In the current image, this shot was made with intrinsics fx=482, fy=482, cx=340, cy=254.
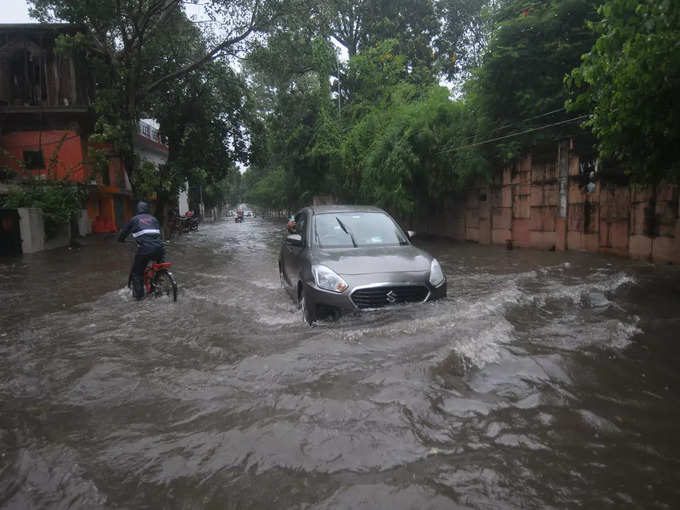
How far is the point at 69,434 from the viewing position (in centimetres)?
328

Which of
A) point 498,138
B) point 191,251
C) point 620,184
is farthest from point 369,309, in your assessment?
point 191,251

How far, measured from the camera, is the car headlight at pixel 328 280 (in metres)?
5.30

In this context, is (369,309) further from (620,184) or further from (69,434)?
(620,184)

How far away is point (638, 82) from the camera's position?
543 centimetres

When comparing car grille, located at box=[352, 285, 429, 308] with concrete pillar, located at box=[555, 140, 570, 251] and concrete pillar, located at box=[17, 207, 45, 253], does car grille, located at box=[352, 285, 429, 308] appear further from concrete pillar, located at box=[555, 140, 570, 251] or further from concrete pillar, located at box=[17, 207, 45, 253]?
concrete pillar, located at box=[17, 207, 45, 253]

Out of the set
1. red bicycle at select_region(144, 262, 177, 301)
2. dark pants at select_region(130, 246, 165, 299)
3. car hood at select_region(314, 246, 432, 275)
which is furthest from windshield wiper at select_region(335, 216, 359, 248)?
dark pants at select_region(130, 246, 165, 299)

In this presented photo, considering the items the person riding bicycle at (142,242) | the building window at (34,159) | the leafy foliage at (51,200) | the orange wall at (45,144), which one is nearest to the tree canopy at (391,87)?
the leafy foliage at (51,200)

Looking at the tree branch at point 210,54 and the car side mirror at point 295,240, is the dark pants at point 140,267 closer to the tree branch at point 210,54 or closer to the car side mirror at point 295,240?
the car side mirror at point 295,240

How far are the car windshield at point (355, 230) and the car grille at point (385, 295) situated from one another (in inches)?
50.5

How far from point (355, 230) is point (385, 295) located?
1690 mm

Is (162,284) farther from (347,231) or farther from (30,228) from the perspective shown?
(30,228)

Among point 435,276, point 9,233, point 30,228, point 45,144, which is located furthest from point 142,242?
point 45,144

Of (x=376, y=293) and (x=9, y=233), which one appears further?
(x=9, y=233)

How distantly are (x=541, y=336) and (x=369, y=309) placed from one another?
1.83m
